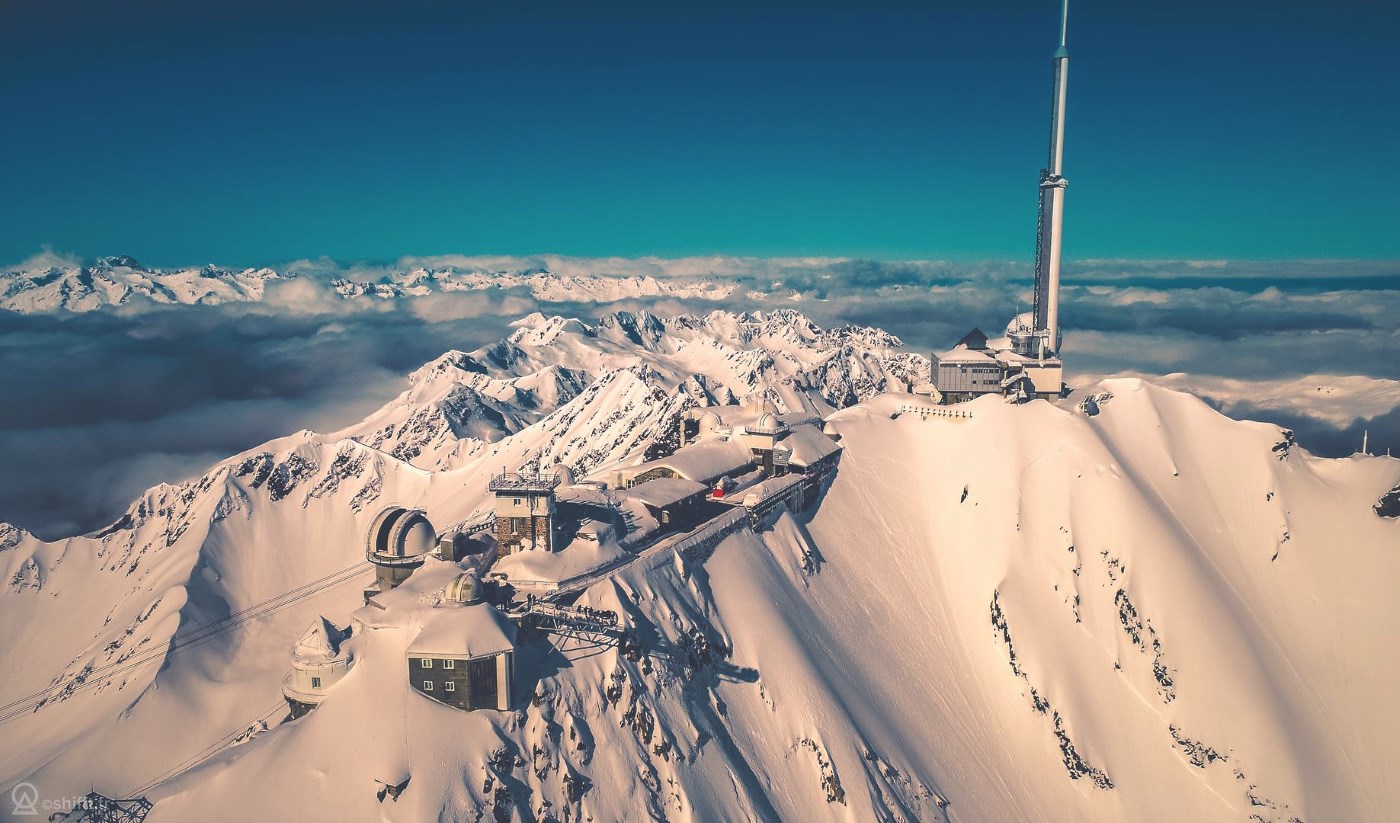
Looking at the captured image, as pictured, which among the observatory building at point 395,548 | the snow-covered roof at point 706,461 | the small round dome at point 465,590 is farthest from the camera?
the snow-covered roof at point 706,461

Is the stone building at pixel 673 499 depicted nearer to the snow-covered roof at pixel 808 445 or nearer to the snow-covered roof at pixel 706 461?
the snow-covered roof at pixel 706 461

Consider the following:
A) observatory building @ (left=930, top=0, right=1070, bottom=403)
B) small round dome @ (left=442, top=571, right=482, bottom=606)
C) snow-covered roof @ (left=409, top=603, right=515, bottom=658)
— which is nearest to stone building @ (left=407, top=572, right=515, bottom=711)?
snow-covered roof @ (left=409, top=603, right=515, bottom=658)

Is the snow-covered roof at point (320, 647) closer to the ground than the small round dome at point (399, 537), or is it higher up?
closer to the ground

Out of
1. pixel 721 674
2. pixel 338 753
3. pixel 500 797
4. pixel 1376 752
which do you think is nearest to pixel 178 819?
pixel 338 753

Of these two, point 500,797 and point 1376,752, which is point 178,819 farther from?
point 1376,752

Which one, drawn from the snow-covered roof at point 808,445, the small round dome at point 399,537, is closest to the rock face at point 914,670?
the snow-covered roof at point 808,445

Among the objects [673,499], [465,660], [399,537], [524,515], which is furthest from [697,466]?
[465,660]
